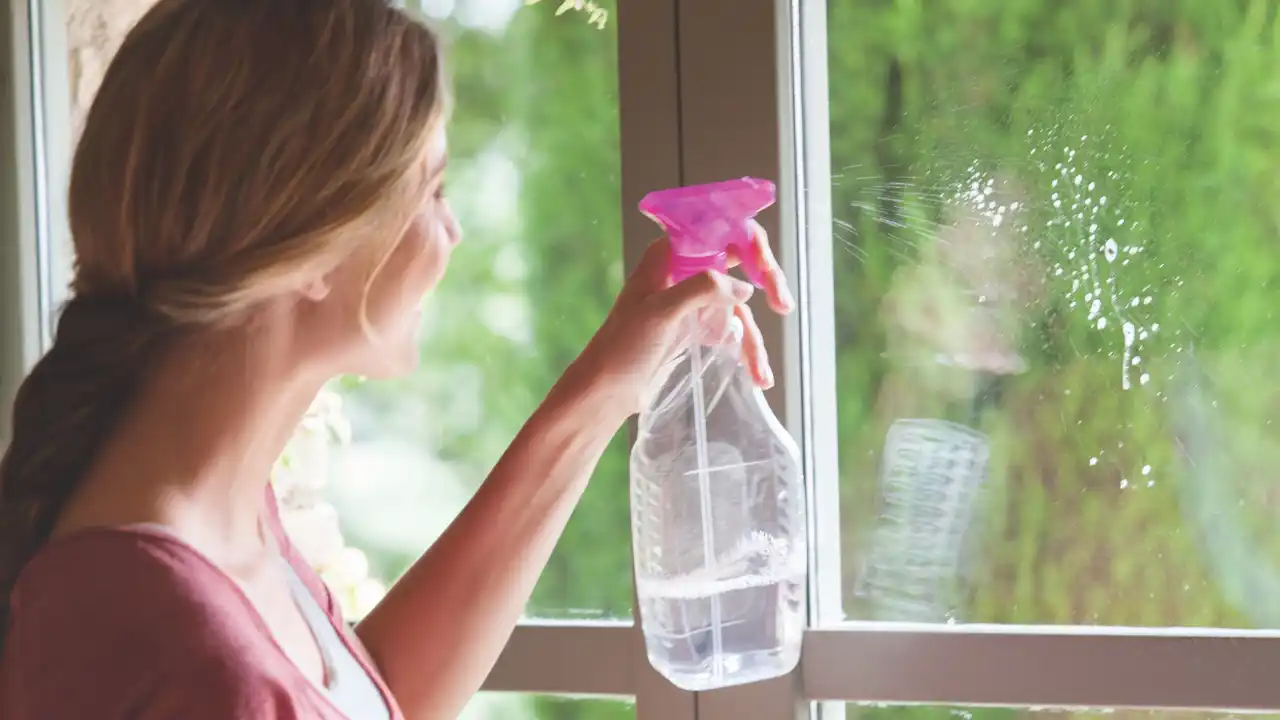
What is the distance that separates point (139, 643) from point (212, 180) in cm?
28

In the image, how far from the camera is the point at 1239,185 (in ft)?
3.34

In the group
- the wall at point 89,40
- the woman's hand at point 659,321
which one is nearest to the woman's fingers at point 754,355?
the woman's hand at point 659,321

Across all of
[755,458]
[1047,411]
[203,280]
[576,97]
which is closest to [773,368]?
[755,458]

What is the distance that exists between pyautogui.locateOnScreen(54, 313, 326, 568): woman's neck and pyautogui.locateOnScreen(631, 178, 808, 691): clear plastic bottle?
33cm

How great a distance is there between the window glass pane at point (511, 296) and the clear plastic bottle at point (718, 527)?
0.16 metres

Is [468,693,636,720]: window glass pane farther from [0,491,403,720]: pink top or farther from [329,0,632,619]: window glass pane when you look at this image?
[0,491,403,720]: pink top

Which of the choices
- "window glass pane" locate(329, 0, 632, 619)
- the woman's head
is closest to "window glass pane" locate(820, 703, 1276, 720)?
"window glass pane" locate(329, 0, 632, 619)

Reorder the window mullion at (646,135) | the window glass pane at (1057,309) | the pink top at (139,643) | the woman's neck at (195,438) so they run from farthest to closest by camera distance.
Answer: the window mullion at (646,135), the window glass pane at (1057,309), the woman's neck at (195,438), the pink top at (139,643)

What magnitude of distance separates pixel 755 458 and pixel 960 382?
0.21 metres

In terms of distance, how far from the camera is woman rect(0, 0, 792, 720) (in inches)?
28.3

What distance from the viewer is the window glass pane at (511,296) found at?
1.20 m

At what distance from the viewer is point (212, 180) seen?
2.48 ft

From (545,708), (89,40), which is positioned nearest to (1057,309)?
(545,708)

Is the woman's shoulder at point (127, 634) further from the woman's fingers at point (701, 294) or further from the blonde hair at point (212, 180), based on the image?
the woman's fingers at point (701, 294)
